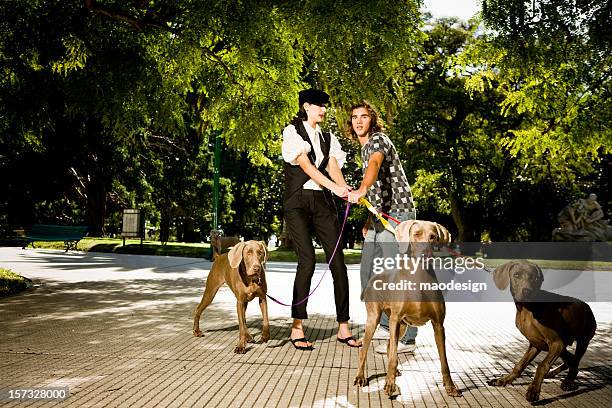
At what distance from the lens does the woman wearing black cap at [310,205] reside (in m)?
5.99

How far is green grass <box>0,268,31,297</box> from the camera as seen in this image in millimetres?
9703

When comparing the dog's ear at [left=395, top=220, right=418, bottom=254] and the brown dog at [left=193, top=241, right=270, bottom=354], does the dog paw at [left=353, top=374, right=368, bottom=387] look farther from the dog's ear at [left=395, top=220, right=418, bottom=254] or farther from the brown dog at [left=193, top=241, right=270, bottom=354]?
the brown dog at [left=193, top=241, right=270, bottom=354]

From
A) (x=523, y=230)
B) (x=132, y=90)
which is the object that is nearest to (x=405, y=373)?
(x=132, y=90)

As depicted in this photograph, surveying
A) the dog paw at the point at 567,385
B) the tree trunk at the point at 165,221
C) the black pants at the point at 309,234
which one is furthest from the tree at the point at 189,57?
the tree trunk at the point at 165,221

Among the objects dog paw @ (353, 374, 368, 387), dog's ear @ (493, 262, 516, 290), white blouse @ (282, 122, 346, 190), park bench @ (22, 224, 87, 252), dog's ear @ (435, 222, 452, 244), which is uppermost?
white blouse @ (282, 122, 346, 190)

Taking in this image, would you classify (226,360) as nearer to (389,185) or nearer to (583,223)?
A: (389,185)

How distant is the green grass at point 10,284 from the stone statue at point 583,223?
21.3 m

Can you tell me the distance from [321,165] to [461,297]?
533 centimetres

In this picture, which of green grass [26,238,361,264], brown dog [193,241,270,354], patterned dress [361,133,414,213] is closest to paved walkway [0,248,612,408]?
brown dog [193,241,270,354]

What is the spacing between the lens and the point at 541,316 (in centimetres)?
391

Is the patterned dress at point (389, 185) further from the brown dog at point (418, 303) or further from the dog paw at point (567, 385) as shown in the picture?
the dog paw at point (567, 385)

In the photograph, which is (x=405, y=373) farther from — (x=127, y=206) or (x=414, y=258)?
(x=127, y=206)

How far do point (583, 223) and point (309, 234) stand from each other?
22.3m

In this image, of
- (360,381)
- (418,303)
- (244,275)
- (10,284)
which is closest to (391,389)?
(360,381)
